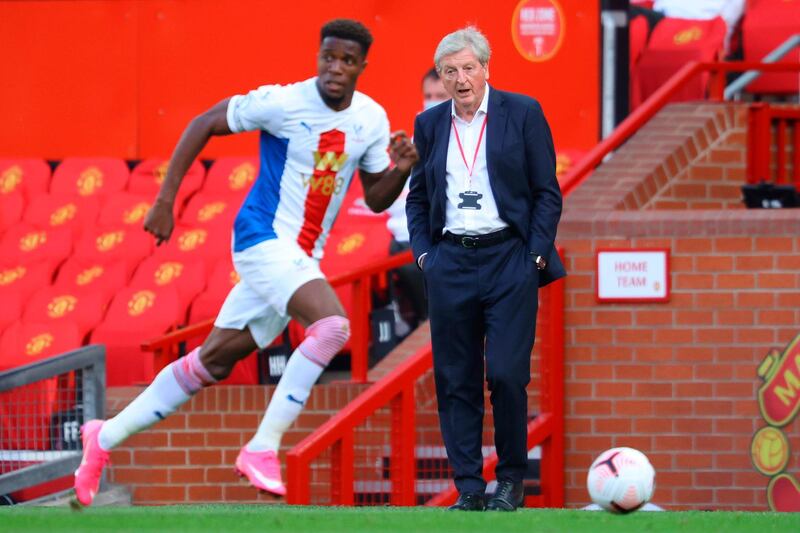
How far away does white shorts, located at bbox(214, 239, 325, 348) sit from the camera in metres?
6.96

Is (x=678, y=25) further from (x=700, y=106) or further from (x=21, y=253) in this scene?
(x=21, y=253)

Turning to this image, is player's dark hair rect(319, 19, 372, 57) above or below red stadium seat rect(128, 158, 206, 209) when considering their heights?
above

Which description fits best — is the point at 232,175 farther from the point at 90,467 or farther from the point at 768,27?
the point at 90,467

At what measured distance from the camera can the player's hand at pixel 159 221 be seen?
6691mm

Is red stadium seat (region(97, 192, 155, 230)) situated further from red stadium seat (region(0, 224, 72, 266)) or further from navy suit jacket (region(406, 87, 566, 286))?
navy suit jacket (region(406, 87, 566, 286))

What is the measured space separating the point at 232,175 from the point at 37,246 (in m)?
1.43

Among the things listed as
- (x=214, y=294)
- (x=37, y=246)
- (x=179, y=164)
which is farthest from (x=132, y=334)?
(x=179, y=164)

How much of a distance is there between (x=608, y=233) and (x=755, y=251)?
75 centimetres

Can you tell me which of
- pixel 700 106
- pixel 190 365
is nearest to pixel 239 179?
pixel 700 106

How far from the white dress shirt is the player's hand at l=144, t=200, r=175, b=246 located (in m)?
1.35

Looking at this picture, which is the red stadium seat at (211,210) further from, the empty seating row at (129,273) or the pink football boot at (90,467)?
the pink football boot at (90,467)

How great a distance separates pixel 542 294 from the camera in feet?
26.7

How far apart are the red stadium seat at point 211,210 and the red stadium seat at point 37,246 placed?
0.82 meters

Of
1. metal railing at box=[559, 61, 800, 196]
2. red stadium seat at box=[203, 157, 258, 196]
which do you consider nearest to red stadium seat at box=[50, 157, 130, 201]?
red stadium seat at box=[203, 157, 258, 196]
